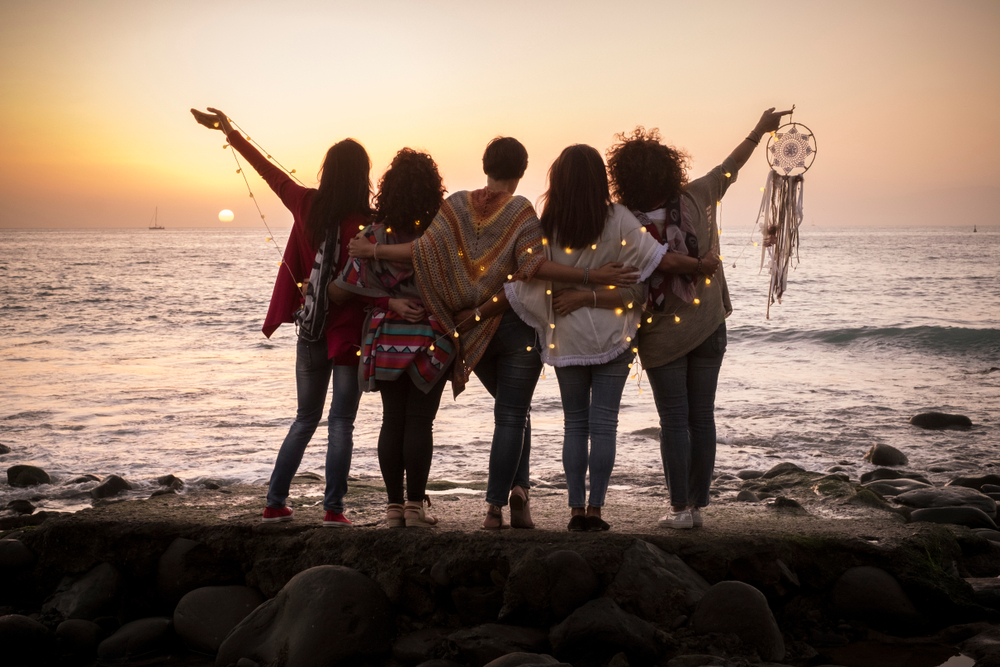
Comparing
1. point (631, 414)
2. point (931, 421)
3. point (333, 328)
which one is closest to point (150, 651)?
point (333, 328)

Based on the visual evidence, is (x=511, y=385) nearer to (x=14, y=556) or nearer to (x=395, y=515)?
(x=395, y=515)

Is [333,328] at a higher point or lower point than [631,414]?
higher

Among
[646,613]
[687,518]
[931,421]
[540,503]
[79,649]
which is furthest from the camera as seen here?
[931,421]

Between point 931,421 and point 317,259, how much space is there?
325 inches

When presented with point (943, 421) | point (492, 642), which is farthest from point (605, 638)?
point (943, 421)

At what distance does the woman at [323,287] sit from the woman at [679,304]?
4.12ft

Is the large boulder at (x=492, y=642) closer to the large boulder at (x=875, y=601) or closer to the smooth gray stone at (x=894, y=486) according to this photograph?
the large boulder at (x=875, y=601)

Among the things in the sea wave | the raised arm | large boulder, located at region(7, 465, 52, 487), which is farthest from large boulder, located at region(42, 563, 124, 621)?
the sea wave

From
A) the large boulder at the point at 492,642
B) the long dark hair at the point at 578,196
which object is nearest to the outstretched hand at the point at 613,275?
the long dark hair at the point at 578,196

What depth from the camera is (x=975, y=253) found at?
4569 cm

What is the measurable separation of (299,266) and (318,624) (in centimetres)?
169

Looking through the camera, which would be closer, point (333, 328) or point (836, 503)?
point (333, 328)

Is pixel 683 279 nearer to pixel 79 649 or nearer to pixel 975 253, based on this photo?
pixel 79 649

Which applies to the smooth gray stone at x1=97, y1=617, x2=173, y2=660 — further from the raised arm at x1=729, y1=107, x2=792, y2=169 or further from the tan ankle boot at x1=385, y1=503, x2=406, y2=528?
the raised arm at x1=729, y1=107, x2=792, y2=169
